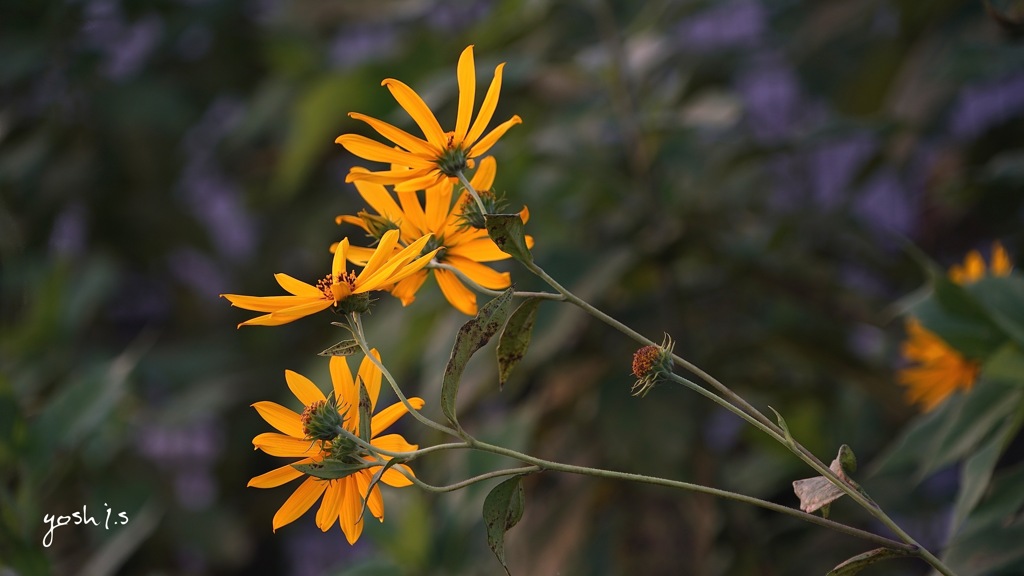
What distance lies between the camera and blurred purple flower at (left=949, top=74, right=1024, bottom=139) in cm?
119

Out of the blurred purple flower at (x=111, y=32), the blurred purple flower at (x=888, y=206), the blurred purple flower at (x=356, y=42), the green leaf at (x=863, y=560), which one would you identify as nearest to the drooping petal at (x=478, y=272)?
the green leaf at (x=863, y=560)

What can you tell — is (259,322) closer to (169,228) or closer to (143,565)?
(143,565)

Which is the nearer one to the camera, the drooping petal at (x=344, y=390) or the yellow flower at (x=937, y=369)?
the drooping petal at (x=344, y=390)

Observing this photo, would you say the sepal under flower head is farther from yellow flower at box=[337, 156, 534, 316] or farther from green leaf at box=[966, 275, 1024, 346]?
green leaf at box=[966, 275, 1024, 346]

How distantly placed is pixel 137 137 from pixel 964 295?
1.16 m

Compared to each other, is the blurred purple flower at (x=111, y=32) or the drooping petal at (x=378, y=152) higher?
the drooping petal at (x=378, y=152)

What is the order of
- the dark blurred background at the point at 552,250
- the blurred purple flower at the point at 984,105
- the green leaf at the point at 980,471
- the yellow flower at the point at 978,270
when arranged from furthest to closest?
the blurred purple flower at the point at 984,105 → the dark blurred background at the point at 552,250 → the yellow flower at the point at 978,270 → the green leaf at the point at 980,471

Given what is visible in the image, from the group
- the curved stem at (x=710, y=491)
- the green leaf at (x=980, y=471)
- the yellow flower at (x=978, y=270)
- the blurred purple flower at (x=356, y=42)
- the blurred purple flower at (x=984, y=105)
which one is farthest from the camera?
the blurred purple flower at (x=356, y=42)

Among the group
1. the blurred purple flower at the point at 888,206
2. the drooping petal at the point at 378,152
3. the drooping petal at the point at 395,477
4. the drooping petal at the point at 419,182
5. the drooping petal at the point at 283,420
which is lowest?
the blurred purple flower at the point at 888,206

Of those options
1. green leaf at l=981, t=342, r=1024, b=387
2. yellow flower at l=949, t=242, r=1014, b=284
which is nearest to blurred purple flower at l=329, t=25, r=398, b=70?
yellow flower at l=949, t=242, r=1014, b=284

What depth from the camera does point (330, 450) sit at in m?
0.30

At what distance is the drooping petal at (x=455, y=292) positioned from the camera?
343 mm

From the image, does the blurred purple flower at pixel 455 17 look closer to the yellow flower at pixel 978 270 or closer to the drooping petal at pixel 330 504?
the yellow flower at pixel 978 270

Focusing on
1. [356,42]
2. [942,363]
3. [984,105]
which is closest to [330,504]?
[942,363]
